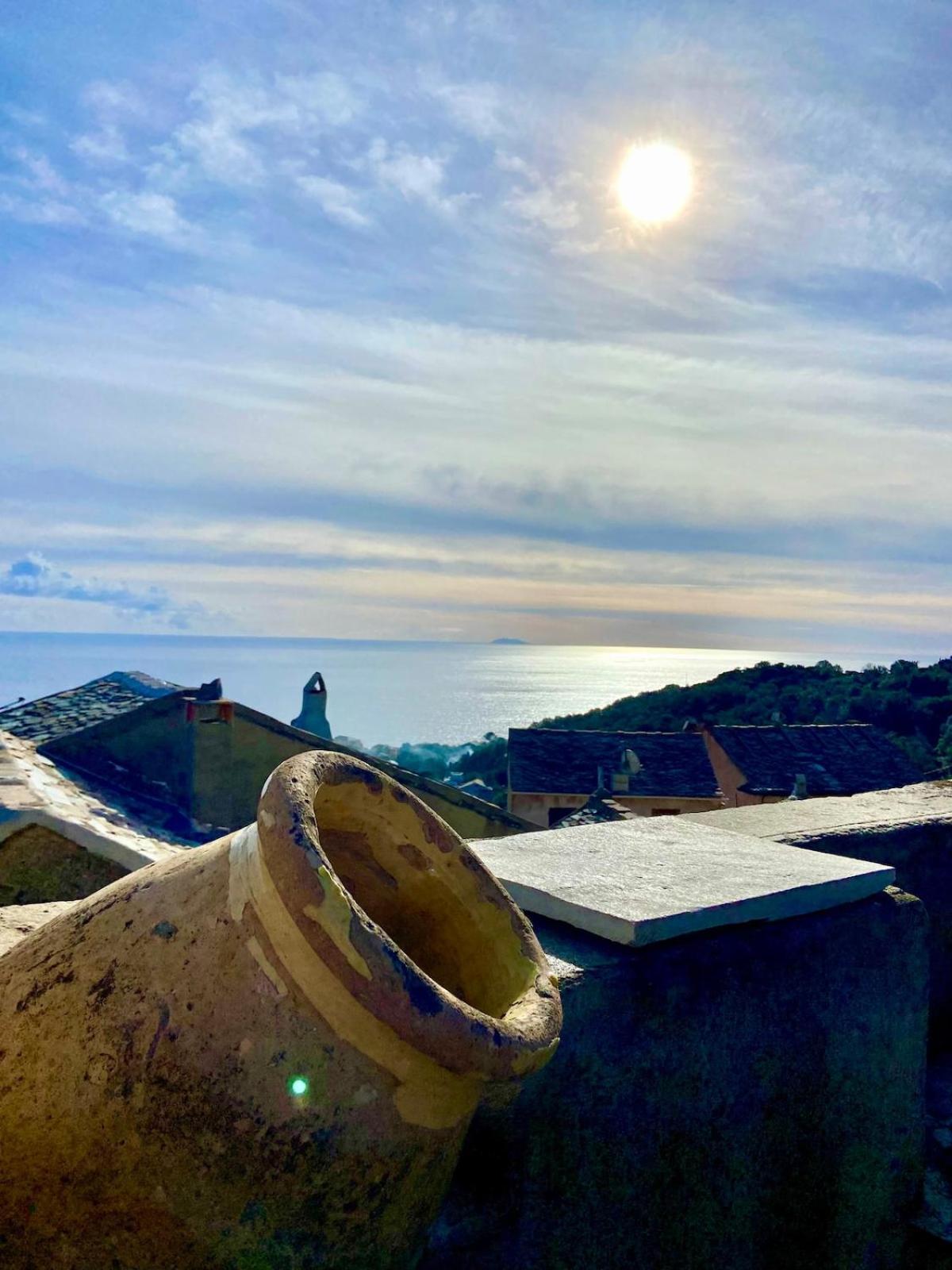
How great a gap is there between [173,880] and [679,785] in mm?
25334

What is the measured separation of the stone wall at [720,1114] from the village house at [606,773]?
21.8 metres

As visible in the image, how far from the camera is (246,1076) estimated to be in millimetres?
1189

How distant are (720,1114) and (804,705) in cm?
4312

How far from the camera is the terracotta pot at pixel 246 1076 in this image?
1185mm

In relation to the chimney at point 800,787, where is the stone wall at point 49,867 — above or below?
above

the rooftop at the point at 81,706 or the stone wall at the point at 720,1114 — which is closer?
the stone wall at the point at 720,1114

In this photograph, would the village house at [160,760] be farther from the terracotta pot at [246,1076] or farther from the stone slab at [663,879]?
the terracotta pot at [246,1076]

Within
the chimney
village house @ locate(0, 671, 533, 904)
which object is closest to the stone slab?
village house @ locate(0, 671, 533, 904)

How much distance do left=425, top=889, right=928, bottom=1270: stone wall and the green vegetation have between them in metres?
34.6

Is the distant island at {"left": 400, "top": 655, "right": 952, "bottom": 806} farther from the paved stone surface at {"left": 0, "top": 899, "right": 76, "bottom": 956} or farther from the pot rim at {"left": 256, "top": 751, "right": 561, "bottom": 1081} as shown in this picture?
the pot rim at {"left": 256, "top": 751, "right": 561, "bottom": 1081}

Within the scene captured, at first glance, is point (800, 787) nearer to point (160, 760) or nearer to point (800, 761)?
point (800, 761)

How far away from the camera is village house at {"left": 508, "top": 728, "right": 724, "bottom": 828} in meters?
25.2

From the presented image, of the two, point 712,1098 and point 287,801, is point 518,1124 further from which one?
point 287,801

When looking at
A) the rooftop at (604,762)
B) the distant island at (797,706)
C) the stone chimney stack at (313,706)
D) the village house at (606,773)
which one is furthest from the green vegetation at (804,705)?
the stone chimney stack at (313,706)
